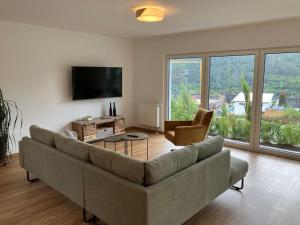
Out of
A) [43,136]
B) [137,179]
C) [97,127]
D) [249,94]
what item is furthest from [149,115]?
[137,179]

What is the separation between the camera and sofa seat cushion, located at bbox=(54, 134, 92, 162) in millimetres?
2496

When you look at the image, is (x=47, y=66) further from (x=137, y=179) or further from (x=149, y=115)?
(x=137, y=179)

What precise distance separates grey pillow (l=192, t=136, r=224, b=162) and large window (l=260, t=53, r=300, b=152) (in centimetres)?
247

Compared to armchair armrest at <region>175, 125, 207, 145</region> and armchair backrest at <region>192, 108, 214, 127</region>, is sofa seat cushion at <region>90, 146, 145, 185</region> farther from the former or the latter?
armchair backrest at <region>192, 108, 214, 127</region>

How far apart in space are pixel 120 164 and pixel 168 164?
16.2 inches

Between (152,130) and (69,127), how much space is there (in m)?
2.15

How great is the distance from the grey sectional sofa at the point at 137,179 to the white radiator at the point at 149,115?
3423 mm

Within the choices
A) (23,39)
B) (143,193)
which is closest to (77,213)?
(143,193)

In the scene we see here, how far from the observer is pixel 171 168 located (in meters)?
2.14

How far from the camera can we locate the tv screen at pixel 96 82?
17.7 feet

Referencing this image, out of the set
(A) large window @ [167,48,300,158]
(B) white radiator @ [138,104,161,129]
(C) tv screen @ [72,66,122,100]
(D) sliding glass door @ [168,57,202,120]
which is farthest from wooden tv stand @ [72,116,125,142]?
(A) large window @ [167,48,300,158]

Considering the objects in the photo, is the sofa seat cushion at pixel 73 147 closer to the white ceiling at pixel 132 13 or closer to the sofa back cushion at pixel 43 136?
the sofa back cushion at pixel 43 136

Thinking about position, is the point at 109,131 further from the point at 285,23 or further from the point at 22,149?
the point at 285,23

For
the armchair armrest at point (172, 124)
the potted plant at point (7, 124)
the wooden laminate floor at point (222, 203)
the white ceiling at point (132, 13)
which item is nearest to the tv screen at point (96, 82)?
the white ceiling at point (132, 13)
